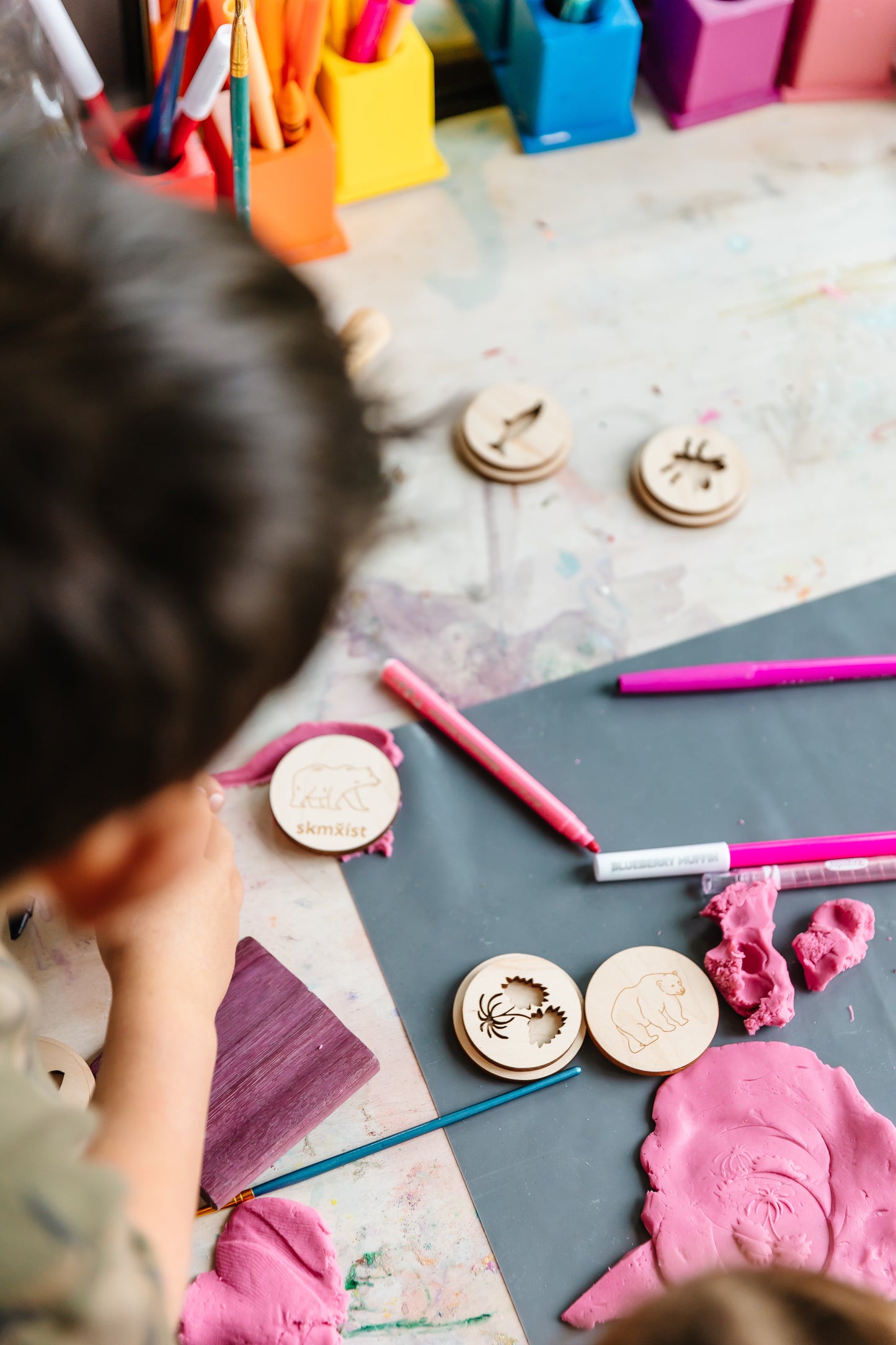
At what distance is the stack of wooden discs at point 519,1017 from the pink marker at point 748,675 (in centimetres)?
16

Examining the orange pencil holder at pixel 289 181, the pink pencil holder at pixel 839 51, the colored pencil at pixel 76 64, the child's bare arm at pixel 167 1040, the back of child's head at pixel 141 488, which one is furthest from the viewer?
the pink pencil holder at pixel 839 51

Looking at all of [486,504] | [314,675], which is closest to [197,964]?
[314,675]

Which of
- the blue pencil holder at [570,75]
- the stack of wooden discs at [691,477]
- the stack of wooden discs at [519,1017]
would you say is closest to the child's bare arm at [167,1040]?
the stack of wooden discs at [519,1017]

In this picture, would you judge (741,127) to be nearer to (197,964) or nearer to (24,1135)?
(197,964)

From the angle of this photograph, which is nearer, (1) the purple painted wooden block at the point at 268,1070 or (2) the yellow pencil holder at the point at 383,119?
(1) the purple painted wooden block at the point at 268,1070

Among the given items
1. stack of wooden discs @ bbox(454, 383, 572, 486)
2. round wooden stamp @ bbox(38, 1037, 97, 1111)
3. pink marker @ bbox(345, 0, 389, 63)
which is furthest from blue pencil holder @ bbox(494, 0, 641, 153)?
round wooden stamp @ bbox(38, 1037, 97, 1111)

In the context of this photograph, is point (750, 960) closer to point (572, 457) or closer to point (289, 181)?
point (572, 457)

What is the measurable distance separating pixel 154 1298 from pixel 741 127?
32.8 inches

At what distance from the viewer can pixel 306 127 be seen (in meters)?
0.72

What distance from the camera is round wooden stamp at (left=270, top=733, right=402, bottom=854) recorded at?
22.2 inches

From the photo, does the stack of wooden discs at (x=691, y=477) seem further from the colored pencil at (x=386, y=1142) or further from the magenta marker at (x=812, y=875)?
the colored pencil at (x=386, y=1142)

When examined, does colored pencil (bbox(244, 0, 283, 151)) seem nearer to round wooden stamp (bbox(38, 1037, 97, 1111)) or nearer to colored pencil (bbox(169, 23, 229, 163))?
colored pencil (bbox(169, 23, 229, 163))

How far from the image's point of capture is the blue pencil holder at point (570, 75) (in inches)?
30.8

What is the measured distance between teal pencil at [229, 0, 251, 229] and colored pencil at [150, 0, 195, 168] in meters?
0.03
